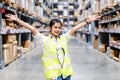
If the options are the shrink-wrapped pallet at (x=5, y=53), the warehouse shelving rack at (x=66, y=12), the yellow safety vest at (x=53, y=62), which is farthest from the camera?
the warehouse shelving rack at (x=66, y=12)

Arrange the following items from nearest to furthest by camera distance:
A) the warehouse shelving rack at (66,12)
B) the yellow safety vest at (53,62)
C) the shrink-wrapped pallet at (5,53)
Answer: the yellow safety vest at (53,62) < the shrink-wrapped pallet at (5,53) < the warehouse shelving rack at (66,12)

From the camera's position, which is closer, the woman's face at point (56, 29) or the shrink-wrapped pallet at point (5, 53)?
the woman's face at point (56, 29)

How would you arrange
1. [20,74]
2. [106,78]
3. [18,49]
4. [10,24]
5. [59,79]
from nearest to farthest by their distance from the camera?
1. [59,79]
2. [106,78]
3. [20,74]
4. [10,24]
5. [18,49]

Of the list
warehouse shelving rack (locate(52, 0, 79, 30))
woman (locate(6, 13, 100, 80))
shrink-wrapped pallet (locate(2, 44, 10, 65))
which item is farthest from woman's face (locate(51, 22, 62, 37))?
warehouse shelving rack (locate(52, 0, 79, 30))

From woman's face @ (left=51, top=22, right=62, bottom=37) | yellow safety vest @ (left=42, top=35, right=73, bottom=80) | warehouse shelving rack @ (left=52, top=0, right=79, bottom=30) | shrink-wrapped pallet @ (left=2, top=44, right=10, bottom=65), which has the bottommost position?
shrink-wrapped pallet @ (left=2, top=44, right=10, bottom=65)

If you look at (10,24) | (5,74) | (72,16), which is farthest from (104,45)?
(72,16)

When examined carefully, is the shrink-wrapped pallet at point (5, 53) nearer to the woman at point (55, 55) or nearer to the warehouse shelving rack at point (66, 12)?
the woman at point (55, 55)

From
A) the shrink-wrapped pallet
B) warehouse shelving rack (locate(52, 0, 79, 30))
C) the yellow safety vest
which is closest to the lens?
the yellow safety vest

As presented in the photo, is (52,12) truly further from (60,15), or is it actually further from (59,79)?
(59,79)

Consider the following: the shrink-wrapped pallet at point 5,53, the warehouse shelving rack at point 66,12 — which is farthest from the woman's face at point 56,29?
the warehouse shelving rack at point 66,12

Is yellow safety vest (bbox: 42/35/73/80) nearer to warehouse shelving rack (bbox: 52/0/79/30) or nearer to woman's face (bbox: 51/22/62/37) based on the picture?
woman's face (bbox: 51/22/62/37)

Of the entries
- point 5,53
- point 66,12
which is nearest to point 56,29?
point 5,53

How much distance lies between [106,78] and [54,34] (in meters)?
2.98

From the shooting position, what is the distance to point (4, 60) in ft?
23.0
